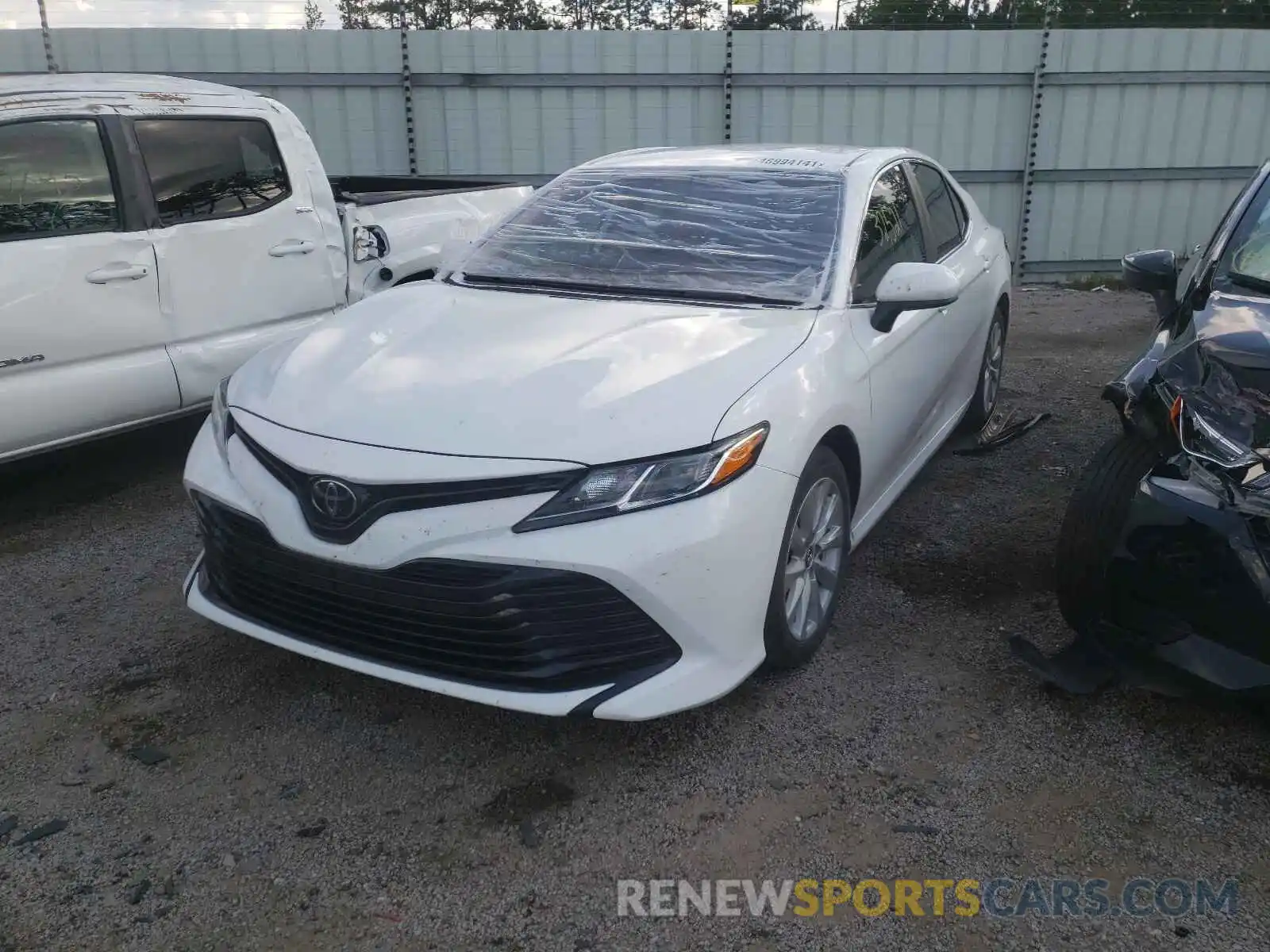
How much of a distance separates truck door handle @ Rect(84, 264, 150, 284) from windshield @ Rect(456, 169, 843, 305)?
1509mm

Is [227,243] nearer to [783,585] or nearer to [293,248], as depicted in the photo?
[293,248]

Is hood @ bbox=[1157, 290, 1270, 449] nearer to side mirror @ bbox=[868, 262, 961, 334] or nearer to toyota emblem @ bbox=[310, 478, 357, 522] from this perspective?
side mirror @ bbox=[868, 262, 961, 334]

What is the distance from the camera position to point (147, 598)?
12.0 ft

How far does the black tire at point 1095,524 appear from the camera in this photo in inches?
113

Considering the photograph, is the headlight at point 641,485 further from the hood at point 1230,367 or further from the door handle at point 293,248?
the door handle at point 293,248

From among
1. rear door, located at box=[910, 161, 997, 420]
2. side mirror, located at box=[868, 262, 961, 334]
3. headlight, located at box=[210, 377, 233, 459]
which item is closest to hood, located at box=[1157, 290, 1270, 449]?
side mirror, located at box=[868, 262, 961, 334]

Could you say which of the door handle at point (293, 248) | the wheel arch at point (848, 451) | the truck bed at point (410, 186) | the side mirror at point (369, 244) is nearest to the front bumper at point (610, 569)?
the wheel arch at point (848, 451)

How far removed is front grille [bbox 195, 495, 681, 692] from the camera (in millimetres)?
2420

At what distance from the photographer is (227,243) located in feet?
15.5

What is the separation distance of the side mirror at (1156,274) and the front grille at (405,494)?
2.73 m

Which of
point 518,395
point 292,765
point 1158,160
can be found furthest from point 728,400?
point 1158,160

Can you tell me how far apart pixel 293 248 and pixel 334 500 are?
292cm

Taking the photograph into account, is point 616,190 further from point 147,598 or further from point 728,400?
point 147,598

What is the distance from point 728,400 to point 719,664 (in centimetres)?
66
